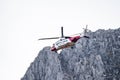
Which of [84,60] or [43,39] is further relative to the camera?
[84,60]

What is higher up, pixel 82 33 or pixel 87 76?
pixel 82 33

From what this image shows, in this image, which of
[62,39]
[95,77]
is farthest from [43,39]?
[95,77]

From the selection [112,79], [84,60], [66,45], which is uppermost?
[66,45]

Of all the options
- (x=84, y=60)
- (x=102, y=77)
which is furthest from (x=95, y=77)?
(x=84, y=60)

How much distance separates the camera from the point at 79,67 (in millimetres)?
196000

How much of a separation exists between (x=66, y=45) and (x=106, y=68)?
416 ft

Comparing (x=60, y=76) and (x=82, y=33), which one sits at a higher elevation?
(x=82, y=33)

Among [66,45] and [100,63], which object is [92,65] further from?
[66,45]

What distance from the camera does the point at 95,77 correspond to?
7362 inches

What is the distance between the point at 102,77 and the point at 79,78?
15843 mm

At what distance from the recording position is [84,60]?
650 feet

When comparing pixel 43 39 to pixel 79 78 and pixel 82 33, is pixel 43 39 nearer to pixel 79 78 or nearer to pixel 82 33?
pixel 82 33

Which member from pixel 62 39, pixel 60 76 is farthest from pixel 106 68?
pixel 62 39

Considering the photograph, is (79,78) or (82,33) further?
(79,78)
